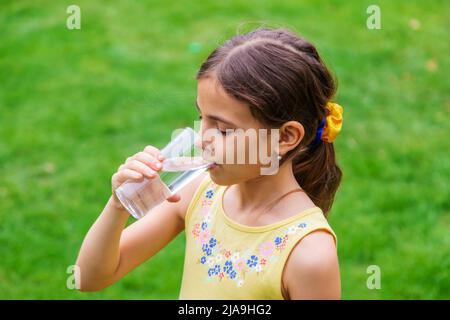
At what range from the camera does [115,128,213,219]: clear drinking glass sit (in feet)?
7.38

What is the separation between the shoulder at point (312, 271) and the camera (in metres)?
2.13

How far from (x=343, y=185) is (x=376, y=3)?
2.58 meters

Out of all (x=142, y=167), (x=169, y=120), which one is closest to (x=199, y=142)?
(x=142, y=167)

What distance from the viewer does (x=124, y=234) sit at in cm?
257

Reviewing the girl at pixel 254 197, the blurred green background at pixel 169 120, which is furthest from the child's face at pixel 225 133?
the blurred green background at pixel 169 120

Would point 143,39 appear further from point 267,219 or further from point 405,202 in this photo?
point 267,219

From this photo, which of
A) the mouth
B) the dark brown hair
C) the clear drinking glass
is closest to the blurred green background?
the dark brown hair

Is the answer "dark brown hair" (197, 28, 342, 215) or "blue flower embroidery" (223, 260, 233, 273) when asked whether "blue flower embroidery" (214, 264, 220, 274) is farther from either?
"dark brown hair" (197, 28, 342, 215)

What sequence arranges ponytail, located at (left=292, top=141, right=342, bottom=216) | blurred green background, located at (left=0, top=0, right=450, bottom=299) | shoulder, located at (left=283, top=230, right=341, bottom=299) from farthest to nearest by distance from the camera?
1. blurred green background, located at (left=0, top=0, right=450, bottom=299)
2. ponytail, located at (left=292, top=141, right=342, bottom=216)
3. shoulder, located at (left=283, top=230, right=341, bottom=299)

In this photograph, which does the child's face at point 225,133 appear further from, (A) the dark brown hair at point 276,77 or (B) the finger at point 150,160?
(B) the finger at point 150,160

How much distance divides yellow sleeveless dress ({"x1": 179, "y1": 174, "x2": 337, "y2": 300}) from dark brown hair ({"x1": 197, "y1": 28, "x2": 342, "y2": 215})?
0.25 meters

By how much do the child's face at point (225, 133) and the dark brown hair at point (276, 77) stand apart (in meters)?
0.02

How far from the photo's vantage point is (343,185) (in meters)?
4.96
